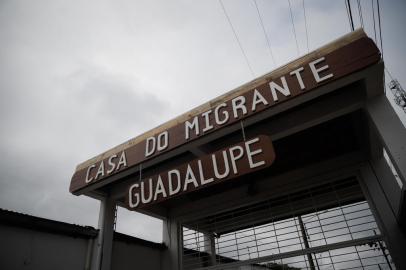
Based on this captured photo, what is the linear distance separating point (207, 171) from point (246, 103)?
136 centimetres

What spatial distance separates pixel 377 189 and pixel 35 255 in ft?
20.4

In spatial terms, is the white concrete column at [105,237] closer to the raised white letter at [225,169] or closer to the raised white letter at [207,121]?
the raised white letter at [207,121]

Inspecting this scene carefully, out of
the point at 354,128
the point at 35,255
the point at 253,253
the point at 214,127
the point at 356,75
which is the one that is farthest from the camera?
the point at 253,253

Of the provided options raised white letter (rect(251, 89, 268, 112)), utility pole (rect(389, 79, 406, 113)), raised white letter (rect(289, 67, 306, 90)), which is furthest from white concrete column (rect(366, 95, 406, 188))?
utility pole (rect(389, 79, 406, 113))

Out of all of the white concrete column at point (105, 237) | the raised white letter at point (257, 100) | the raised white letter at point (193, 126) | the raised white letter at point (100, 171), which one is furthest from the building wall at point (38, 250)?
the raised white letter at point (257, 100)

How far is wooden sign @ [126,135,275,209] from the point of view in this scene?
9.78 feet

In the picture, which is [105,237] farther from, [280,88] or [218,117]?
[280,88]

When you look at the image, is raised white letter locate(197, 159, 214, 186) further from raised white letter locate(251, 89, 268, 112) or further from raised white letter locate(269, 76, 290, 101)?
raised white letter locate(269, 76, 290, 101)

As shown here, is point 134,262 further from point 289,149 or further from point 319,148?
point 319,148

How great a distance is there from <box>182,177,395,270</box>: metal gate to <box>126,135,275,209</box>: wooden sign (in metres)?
2.96

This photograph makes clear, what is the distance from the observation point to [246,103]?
13.2ft

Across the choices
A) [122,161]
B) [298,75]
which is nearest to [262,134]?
[298,75]

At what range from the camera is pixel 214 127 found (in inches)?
164

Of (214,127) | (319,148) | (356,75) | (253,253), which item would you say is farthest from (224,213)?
(356,75)
